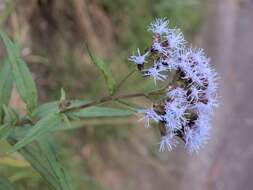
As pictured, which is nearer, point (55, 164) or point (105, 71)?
point (105, 71)

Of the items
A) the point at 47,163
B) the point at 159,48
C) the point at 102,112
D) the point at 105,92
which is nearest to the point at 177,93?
the point at 159,48

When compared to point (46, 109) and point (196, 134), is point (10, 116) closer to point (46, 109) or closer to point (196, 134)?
point (46, 109)

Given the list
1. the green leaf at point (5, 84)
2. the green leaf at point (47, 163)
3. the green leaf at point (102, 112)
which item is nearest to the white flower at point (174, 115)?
the green leaf at point (102, 112)

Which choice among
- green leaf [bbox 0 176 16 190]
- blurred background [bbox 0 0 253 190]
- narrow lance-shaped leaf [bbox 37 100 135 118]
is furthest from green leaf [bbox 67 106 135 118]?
blurred background [bbox 0 0 253 190]

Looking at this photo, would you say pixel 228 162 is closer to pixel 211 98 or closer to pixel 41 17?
pixel 41 17

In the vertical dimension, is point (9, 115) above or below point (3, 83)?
below

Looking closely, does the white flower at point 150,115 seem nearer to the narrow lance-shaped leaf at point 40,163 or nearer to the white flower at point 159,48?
the white flower at point 159,48

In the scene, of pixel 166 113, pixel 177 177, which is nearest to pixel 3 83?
pixel 166 113

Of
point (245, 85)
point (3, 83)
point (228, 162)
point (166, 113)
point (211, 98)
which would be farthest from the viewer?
point (245, 85)
